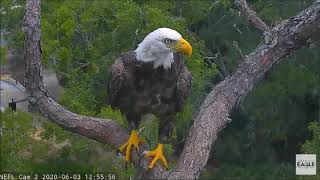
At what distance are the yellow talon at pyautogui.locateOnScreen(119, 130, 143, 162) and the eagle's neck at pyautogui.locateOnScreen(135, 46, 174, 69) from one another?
0.68 meters

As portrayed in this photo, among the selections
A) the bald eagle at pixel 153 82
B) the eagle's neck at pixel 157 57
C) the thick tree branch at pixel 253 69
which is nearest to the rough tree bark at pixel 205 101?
the thick tree branch at pixel 253 69

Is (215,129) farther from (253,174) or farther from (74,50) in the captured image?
(253,174)

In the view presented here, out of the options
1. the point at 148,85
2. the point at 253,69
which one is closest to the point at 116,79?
the point at 148,85

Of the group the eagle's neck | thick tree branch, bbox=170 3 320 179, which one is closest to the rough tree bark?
thick tree branch, bbox=170 3 320 179

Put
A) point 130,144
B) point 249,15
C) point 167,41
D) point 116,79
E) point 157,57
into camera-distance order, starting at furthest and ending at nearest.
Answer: point 249,15 < point 130,144 < point 116,79 < point 157,57 < point 167,41

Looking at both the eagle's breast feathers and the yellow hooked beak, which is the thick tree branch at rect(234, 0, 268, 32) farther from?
the yellow hooked beak

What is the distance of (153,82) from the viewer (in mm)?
3926

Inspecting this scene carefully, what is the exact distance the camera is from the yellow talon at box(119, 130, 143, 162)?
13.6ft

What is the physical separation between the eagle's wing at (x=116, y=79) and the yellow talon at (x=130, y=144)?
0.31 m

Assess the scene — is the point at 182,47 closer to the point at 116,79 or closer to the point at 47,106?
the point at 116,79

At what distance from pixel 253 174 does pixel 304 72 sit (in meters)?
2.49

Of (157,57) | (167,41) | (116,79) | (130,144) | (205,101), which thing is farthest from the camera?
(205,101)

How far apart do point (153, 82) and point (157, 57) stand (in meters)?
0.22

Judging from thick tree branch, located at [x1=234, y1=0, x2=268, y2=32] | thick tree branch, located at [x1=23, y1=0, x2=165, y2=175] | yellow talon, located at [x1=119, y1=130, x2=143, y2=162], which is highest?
thick tree branch, located at [x1=234, y1=0, x2=268, y2=32]
